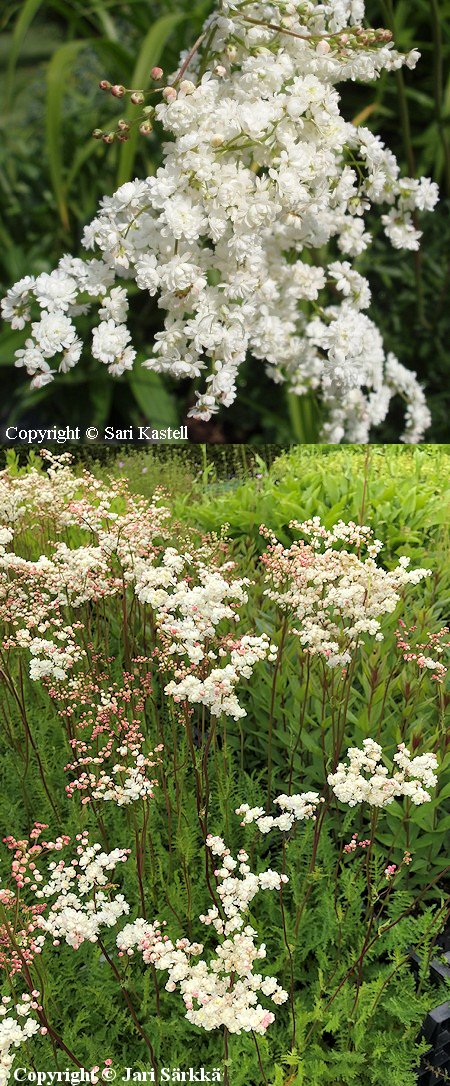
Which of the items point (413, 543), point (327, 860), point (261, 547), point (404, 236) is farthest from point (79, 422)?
point (327, 860)

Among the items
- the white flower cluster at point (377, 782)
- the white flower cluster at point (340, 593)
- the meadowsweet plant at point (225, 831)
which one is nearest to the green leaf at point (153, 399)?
the meadowsweet plant at point (225, 831)

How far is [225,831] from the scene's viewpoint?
213 cm

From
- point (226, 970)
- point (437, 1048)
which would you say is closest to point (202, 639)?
point (226, 970)

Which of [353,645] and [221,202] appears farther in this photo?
[221,202]

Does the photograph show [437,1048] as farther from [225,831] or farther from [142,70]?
[142,70]

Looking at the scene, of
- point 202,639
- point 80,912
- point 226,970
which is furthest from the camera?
point 202,639

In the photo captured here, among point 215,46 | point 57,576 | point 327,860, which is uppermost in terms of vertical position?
point 215,46

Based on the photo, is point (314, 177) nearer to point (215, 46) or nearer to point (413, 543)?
point (215, 46)

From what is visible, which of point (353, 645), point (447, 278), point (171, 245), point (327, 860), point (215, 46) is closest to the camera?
point (353, 645)

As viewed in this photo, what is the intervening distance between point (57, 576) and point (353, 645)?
70 cm

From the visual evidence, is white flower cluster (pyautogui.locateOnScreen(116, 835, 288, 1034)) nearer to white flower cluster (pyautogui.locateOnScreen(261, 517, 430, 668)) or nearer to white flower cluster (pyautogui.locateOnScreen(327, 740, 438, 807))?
white flower cluster (pyautogui.locateOnScreen(327, 740, 438, 807))

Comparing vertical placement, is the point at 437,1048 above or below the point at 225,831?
below

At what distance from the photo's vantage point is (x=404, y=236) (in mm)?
2672

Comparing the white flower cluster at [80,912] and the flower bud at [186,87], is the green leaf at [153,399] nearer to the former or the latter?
the flower bud at [186,87]
